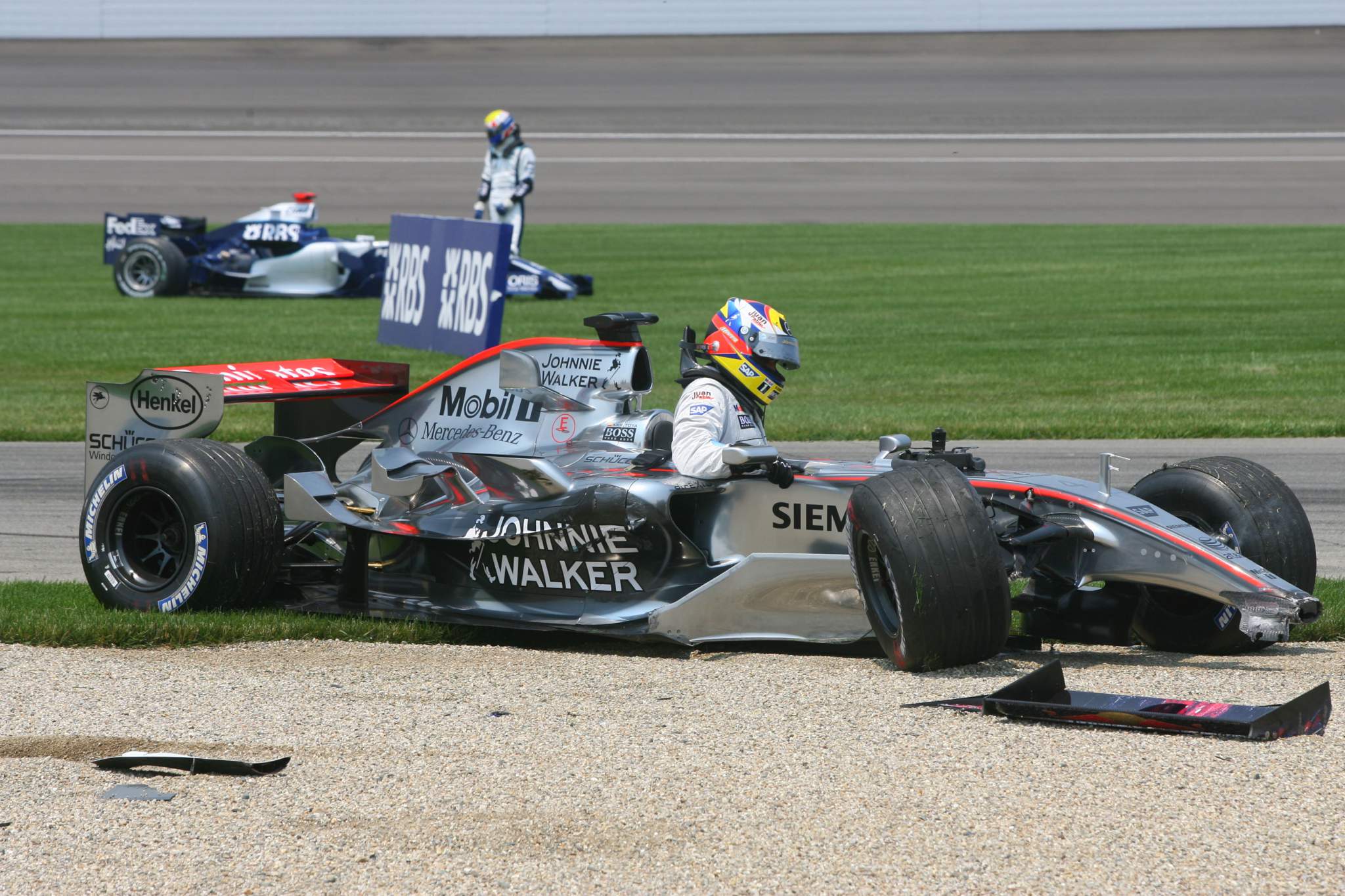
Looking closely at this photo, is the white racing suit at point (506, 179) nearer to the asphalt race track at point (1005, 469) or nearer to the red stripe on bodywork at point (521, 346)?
the asphalt race track at point (1005, 469)

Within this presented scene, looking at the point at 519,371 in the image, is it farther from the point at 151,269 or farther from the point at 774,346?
the point at 151,269

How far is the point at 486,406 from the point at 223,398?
1253 mm

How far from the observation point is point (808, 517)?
6.93m

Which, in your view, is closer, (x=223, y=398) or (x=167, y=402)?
(x=223, y=398)

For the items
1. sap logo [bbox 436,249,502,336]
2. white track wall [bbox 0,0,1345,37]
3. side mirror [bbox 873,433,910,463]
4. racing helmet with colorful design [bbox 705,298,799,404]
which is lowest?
side mirror [bbox 873,433,910,463]

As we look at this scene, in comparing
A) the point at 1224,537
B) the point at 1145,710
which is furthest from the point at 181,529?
the point at 1224,537

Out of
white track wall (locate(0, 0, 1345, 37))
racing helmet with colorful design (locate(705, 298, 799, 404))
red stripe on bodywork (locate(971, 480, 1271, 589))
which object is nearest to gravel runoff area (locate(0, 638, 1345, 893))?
red stripe on bodywork (locate(971, 480, 1271, 589))

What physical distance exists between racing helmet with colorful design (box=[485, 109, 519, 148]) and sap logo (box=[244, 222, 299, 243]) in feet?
9.81

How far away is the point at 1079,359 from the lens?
17016mm

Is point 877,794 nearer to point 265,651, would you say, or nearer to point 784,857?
point 784,857

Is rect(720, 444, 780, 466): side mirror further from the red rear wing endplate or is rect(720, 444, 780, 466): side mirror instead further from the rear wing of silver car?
the rear wing of silver car

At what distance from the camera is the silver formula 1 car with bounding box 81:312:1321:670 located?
620 centimetres

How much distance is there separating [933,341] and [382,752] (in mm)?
13788

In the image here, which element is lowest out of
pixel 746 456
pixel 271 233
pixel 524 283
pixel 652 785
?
pixel 652 785
